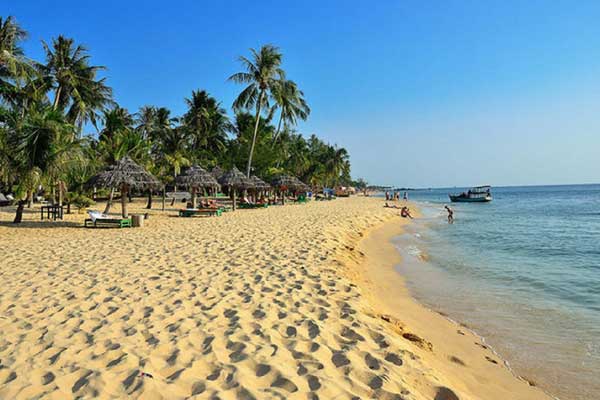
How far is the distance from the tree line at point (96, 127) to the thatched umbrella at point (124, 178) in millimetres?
816

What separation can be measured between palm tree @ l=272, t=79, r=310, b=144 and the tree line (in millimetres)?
84

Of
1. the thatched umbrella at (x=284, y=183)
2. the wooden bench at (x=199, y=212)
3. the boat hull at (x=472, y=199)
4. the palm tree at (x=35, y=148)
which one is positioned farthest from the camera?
the boat hull at (x=472, y=199)

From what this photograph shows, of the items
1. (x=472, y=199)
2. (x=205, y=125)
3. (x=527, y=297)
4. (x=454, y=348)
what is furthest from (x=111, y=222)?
(x=472, y=199)

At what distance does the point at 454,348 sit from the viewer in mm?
4148

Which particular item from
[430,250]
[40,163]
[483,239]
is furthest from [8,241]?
[483,239]

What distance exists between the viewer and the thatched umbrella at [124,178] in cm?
1402

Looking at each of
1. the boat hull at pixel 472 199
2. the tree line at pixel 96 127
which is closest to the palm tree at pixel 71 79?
the tree line at pixel 96 127

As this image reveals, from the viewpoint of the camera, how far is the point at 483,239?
47.5 feet

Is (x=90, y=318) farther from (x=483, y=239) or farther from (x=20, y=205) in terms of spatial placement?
(x=483, y=239)

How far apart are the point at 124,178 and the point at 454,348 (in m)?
13.4

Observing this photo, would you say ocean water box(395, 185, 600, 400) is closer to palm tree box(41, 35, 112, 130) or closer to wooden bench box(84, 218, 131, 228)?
wooden bench box(84, 218, 131, 228)

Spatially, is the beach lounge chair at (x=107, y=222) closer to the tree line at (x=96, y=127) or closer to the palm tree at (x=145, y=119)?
the tree line at (x=96, y=127)

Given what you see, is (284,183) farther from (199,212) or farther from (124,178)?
(124,178)

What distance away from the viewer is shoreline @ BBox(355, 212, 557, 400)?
131 inches
